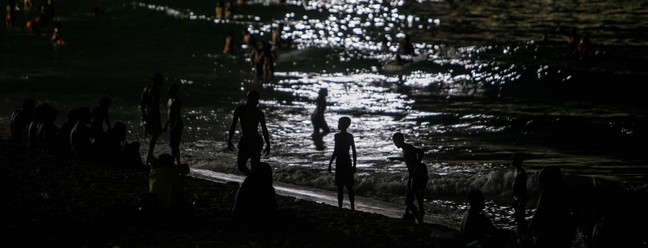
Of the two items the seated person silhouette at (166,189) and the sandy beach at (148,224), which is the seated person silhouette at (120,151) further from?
the seated person silhouette at (166,189)

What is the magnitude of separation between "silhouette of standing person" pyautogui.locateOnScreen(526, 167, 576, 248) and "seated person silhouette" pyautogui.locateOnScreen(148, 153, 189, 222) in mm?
3771

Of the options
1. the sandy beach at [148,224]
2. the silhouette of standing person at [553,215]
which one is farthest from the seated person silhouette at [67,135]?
the silhouette of standing person at [553,215]

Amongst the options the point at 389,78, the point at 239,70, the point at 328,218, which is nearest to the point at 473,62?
the point at 389,78

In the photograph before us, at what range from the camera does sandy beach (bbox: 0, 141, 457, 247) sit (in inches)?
376

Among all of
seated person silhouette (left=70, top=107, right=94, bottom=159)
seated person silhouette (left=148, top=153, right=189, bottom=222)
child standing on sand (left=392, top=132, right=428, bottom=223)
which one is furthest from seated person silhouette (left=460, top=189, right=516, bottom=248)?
seated person silhouette (left=70, top=107, right=94, bottom=159)

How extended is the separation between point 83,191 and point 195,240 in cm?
270

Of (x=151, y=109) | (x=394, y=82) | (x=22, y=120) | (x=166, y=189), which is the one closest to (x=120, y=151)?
(x=151, y=109)

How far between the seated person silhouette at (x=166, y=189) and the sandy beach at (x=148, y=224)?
0.20m

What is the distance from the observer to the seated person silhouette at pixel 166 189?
33.8 ft

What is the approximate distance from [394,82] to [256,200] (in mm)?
23832

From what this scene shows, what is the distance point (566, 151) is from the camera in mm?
19469

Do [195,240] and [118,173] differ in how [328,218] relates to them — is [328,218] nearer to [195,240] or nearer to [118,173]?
[195,240]

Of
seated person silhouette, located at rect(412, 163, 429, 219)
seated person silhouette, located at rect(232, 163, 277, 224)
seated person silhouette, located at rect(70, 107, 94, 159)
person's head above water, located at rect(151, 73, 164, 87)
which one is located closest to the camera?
seated person silhouette, located at rect(232, 163, 277, 224)

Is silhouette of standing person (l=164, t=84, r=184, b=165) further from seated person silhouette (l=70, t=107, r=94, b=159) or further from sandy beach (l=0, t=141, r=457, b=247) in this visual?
sandy beach (l=0, t=141, r=457, b=247)
